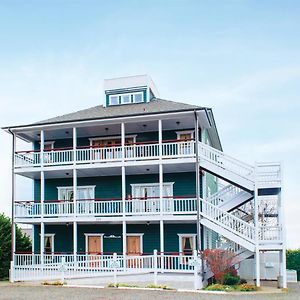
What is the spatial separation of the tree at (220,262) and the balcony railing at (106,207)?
2721 millimetres

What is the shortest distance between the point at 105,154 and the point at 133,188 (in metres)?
2.55

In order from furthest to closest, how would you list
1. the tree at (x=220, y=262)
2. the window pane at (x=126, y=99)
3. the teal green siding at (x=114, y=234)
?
1. the window pane at (x=126, y=99)
2. the teal green siding at (x=114, y=234)
3. the tree at (x=220, y=262)

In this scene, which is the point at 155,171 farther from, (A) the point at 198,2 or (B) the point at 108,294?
(A) the point at 198,2

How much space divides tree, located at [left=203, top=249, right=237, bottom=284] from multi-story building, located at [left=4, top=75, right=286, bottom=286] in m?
0.80

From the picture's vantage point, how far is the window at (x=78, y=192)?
97.5ft

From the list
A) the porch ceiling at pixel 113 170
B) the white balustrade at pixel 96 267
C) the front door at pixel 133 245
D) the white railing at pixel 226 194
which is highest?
the porch ceiling at pixel 113 170

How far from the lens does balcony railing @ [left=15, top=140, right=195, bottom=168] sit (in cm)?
2622

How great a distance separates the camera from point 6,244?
2950cm

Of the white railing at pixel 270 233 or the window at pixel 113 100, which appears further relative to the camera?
the window at pixel 113 100

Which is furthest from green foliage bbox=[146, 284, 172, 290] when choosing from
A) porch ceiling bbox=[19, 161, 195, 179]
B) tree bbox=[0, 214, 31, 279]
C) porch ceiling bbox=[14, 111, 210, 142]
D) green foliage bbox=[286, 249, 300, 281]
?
green foliage bbox=[286, 249, 300, 281]

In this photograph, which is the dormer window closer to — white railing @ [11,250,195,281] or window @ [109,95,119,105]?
window @ [109,95,119,105]

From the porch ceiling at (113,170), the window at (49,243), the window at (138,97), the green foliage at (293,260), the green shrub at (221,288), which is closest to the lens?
the green shrub at (221,288)

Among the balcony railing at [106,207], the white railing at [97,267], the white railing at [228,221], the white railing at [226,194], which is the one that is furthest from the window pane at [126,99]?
the white railing at [97,267]

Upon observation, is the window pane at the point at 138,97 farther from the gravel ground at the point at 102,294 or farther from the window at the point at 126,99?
the gravel ground at the point at 102,294
